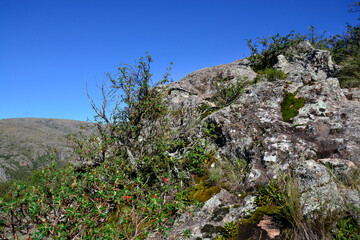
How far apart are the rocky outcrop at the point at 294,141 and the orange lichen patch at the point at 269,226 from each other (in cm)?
46

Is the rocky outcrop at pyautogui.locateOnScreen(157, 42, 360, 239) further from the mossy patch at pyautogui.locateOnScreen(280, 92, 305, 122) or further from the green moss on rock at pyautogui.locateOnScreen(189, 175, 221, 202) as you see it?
the green moss on rock at pyautogui.locateOnScreen(189, 175, 221, 202)

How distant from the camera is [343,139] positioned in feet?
16.2

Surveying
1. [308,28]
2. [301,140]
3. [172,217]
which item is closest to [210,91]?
[301,140]

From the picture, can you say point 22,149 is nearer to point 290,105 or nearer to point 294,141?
point 290,105

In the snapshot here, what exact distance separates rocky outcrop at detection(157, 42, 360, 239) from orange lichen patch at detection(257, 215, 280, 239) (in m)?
0.46

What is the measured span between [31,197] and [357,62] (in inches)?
511

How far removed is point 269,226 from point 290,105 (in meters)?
4.58

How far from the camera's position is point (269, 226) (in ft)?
11.5

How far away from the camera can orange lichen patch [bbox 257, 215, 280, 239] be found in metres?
3.35

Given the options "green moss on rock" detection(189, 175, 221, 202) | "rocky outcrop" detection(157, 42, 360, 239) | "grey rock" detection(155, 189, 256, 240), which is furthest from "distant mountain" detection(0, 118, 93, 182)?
"grey rock" detection(155, 189, 256, 240)

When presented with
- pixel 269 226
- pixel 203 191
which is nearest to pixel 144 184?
pixel 203 191

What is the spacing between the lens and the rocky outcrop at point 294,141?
392 cm

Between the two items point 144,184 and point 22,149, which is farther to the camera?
point 22,149

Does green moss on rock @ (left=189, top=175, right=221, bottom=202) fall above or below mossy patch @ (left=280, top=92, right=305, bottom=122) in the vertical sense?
below
